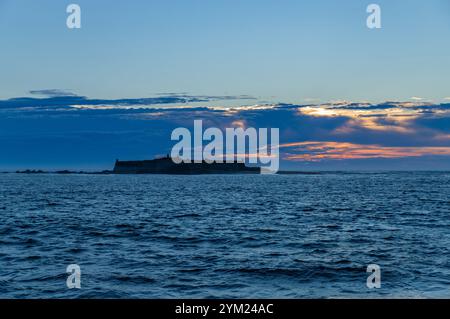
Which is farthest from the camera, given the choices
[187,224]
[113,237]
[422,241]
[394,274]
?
[187,224]

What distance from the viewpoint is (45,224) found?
40.6 metres

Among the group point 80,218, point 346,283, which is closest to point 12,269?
point 346,283

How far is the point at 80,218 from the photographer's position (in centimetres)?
4566

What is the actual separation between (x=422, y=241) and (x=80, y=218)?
104ft
